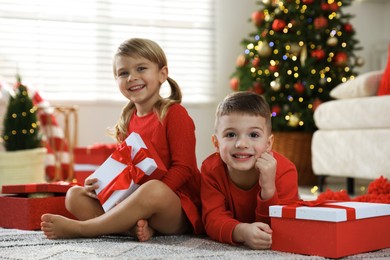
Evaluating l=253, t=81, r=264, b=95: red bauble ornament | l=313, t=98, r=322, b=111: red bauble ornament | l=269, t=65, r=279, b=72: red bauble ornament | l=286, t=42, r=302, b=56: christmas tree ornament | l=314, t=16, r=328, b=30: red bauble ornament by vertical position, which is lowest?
l=313, t=98, r=322, b=111: red bauble ornament

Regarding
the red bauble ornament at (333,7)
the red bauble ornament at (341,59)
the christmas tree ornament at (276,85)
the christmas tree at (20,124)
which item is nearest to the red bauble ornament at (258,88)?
the christmas tree ornament at (276,85)

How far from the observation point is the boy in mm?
1617

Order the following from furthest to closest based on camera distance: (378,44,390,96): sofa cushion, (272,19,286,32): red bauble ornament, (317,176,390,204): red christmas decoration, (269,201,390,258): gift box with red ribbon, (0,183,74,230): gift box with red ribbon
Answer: (272,19,286,32): red bauble ornament < (378,44,390,96): sofa cushion < (317,176,390,204): red christmas decoration < (0,183,74,230): gift box with red ribbon < (269,201,390,258): gift box with red ribbon

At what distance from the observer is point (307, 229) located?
1.50m

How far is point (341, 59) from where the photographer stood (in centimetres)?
416

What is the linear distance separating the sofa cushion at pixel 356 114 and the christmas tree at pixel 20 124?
64.1 inches

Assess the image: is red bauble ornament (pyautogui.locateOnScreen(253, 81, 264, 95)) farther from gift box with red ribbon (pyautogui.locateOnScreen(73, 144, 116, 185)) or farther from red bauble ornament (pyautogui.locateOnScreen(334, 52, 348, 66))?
gift box with red ribbon (pyautogui.locateOnScreen(73, 144, 116, 185))

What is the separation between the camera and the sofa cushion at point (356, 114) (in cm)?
312

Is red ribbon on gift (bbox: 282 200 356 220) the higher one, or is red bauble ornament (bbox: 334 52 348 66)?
red bauble ornament (bbox: 334 52 348 66)

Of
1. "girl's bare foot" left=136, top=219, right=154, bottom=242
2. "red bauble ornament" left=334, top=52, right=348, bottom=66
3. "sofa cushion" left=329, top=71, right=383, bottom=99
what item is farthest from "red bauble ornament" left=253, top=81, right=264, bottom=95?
"girl's bare foot" left=136, top=219, right=154, bottom=242

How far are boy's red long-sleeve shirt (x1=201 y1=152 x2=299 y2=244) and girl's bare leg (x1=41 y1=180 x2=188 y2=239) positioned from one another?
0.10 m

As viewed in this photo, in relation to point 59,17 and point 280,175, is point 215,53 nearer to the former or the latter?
point 59,17

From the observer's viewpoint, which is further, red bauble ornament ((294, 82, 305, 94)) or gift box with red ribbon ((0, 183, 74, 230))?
red bauble ornament ((294, 82, 305, 94))

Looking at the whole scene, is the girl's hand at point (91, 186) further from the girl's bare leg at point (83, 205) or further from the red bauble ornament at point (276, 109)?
the red bauble ornament at point (276, 109)
